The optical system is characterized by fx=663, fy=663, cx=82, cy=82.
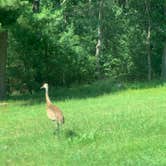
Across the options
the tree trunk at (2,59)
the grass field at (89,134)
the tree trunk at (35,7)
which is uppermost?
the tree trunk at (35,7)

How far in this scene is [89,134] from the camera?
1509 cm

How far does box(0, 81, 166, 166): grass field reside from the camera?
12742mm

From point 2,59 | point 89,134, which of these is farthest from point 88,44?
point 89,134

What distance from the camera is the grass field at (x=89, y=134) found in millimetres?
12742

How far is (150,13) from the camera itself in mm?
43906

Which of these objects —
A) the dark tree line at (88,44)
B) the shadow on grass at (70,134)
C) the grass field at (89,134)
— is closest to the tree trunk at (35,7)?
the dark tree line at (88,44)

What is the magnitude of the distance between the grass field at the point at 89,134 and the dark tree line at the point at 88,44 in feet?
34.2

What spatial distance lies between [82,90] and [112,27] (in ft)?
40.8

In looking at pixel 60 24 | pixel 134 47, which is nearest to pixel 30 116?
pixel 60 24

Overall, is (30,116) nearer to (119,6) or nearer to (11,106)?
(11,106)

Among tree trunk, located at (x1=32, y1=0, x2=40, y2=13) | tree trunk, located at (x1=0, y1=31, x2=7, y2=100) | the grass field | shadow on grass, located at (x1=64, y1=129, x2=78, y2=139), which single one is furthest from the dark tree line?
shadow on grass, located at (x1=64, y1=129, x2=78, y2=139)

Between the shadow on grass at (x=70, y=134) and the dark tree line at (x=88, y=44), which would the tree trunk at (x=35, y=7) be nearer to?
the dark tree line at (x=88, y=44)

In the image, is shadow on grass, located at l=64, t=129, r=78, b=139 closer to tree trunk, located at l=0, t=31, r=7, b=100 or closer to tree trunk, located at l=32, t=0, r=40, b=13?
tree trunk, located at l=0, t=31, r=7, b=100

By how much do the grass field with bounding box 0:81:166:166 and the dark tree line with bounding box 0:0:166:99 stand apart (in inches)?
410
